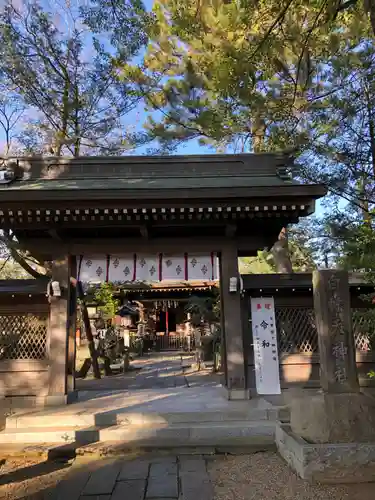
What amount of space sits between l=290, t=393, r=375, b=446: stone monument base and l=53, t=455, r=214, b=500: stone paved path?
1.43 meters

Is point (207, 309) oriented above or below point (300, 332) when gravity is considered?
above

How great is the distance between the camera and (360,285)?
8.53 metres

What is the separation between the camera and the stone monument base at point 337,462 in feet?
14.3

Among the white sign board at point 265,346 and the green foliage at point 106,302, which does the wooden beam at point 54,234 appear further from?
the green foliage at point 106,302

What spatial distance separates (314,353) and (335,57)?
27.3ft

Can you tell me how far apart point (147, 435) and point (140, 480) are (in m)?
1.64

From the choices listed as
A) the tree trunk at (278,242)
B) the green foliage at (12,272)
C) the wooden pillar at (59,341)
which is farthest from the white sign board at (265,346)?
the green foliage at (12,272)

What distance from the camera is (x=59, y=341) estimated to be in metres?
7.98

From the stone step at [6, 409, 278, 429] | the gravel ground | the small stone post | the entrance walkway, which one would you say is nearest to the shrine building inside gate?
the stone step at [6, 409, 278, 429]

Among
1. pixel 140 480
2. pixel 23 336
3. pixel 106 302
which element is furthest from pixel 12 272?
pixel 140 480

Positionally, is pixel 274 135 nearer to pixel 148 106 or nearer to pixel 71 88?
pixel 148 106

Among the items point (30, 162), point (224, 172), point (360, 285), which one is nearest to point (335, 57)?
point (224, 172)

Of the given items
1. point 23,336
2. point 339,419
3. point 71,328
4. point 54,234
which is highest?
point 54,234

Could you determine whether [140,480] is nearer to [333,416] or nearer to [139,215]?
[333,416]
